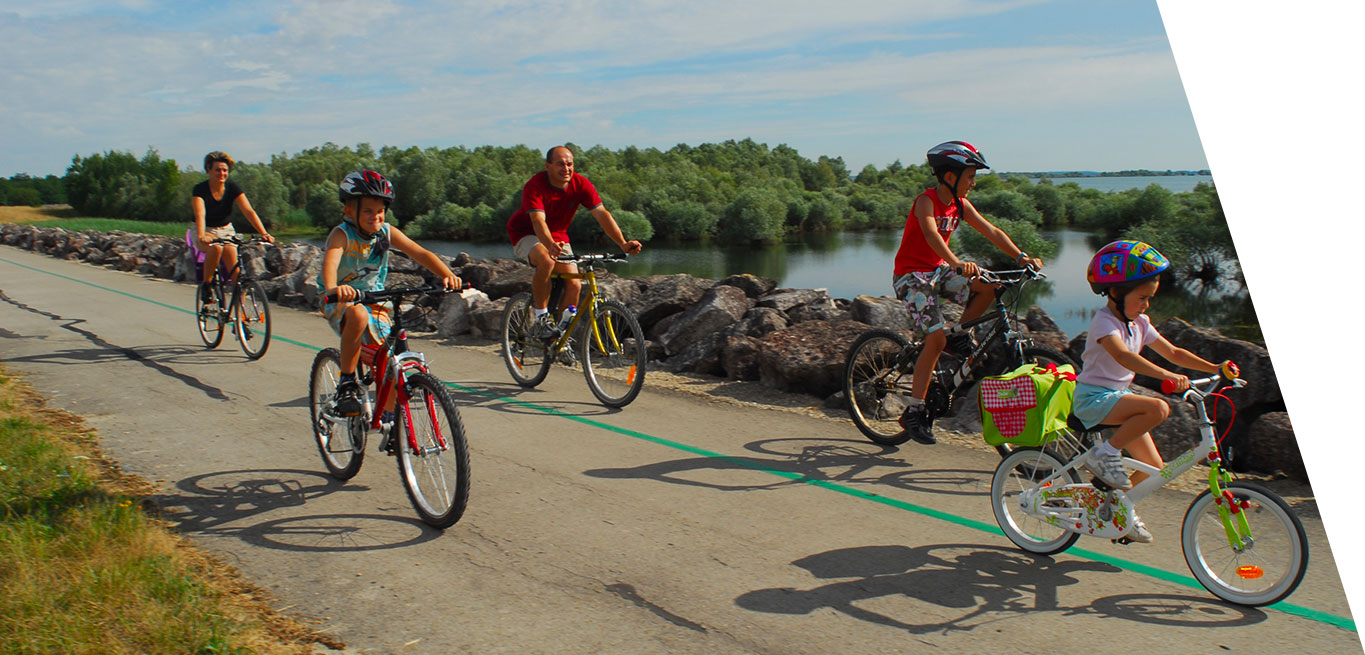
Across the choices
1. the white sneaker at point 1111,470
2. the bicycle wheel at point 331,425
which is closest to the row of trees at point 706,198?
the bicycle wheel at point 331,425

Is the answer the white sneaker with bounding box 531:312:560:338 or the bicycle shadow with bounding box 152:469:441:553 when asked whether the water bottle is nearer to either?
the white sneaker with bounding box 531:312:560:338

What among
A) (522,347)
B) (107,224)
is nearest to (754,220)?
(522,347)

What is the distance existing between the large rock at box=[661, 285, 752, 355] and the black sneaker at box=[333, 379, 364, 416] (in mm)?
5306

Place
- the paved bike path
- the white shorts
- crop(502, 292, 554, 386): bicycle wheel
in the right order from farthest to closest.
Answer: crop(502, 292, 554, 386): bicycle wheel < the white shorts < the paved bike path

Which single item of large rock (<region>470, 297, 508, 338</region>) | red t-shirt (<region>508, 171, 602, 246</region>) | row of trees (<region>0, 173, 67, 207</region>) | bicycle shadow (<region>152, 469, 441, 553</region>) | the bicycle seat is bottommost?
the bicycle seat

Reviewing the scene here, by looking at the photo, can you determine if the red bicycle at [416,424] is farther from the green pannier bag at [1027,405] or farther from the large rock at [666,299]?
the large rock at [666,299]

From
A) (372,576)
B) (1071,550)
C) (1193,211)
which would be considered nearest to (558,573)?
(372,576)

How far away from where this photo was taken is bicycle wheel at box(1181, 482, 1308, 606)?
3703 mm

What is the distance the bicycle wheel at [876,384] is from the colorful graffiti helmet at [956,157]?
1334 mm

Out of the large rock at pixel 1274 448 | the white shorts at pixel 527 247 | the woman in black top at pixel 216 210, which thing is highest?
the woman in black top at pixel 216 210

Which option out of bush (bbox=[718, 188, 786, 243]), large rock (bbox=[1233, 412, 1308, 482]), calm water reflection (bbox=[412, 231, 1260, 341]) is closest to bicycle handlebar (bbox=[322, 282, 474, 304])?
large rock (bbox=[1233, 412, 1308, 482])

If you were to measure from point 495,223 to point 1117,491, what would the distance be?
4490 cm

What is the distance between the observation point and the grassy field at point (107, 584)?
3.45 meters

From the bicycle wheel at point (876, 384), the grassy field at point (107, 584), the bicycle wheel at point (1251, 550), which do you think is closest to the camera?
the grassy field at point (107, 584)
